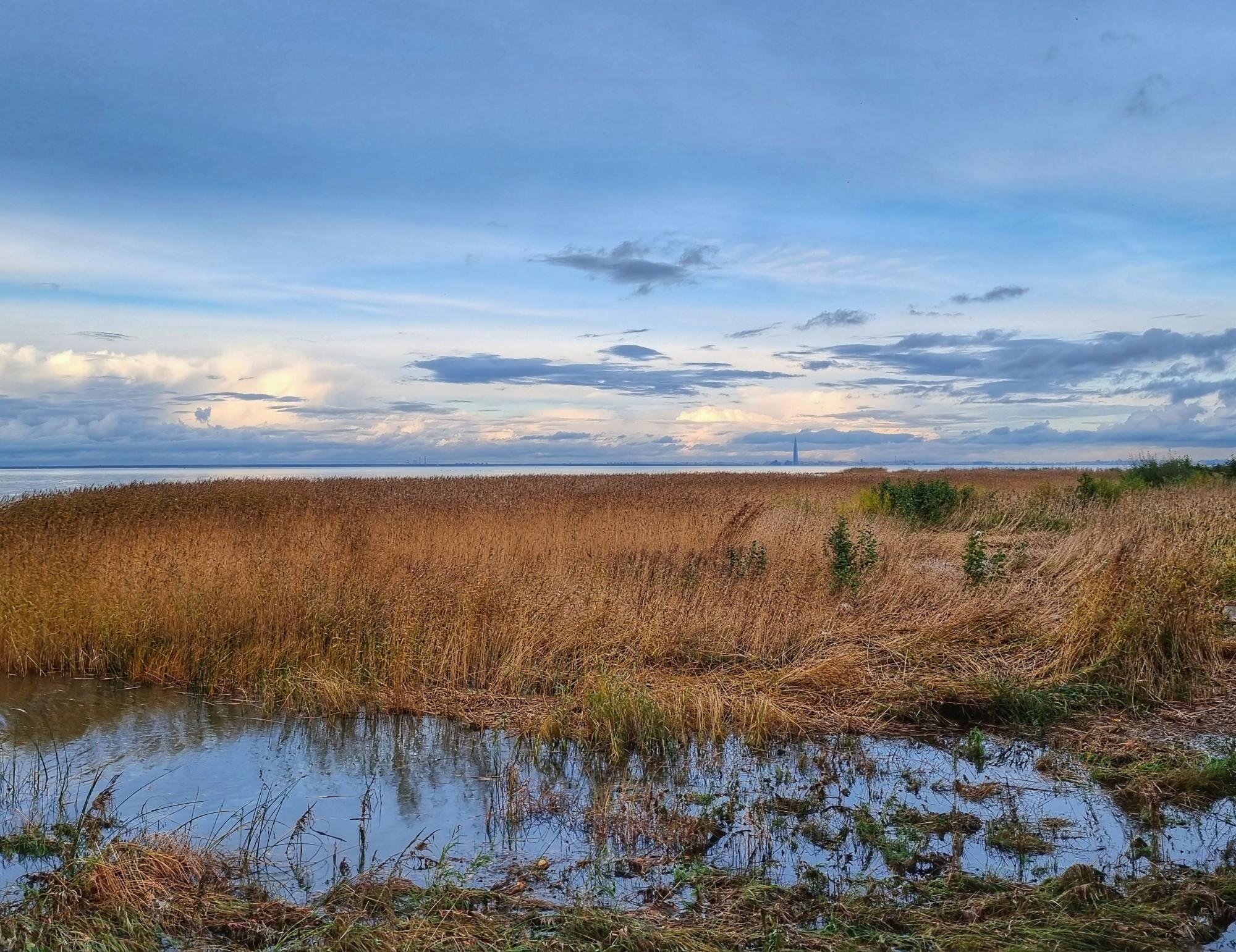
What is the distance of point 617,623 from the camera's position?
948cm

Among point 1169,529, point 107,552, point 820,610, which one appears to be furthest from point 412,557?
point 1169,529

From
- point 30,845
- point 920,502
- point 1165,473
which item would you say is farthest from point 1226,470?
point 30,845

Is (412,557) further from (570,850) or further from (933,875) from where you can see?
(933,875)

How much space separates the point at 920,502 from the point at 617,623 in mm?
13141

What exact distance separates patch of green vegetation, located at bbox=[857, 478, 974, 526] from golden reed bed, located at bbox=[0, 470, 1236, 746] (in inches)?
236

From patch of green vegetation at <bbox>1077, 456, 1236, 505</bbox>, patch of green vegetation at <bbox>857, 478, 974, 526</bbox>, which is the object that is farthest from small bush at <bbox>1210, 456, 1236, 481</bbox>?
patch of green vegetation at <bbox>857, 478, 974, 526</bbox>

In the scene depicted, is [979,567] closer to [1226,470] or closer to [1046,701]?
[1046,701]

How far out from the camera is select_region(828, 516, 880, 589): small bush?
11.4 metres

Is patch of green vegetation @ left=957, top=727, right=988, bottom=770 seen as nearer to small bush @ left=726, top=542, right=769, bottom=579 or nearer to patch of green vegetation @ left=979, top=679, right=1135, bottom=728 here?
patch of green vegetation @ left=979, top=679, right=1135, bottom=728

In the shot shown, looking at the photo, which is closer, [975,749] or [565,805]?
[565,805]

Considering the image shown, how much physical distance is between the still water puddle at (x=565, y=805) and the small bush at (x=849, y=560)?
175 inches

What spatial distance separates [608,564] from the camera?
12.9m

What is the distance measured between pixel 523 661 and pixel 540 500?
1222 centimetres

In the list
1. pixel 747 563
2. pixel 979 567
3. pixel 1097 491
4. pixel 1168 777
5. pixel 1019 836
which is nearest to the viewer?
pixel 1019 836
